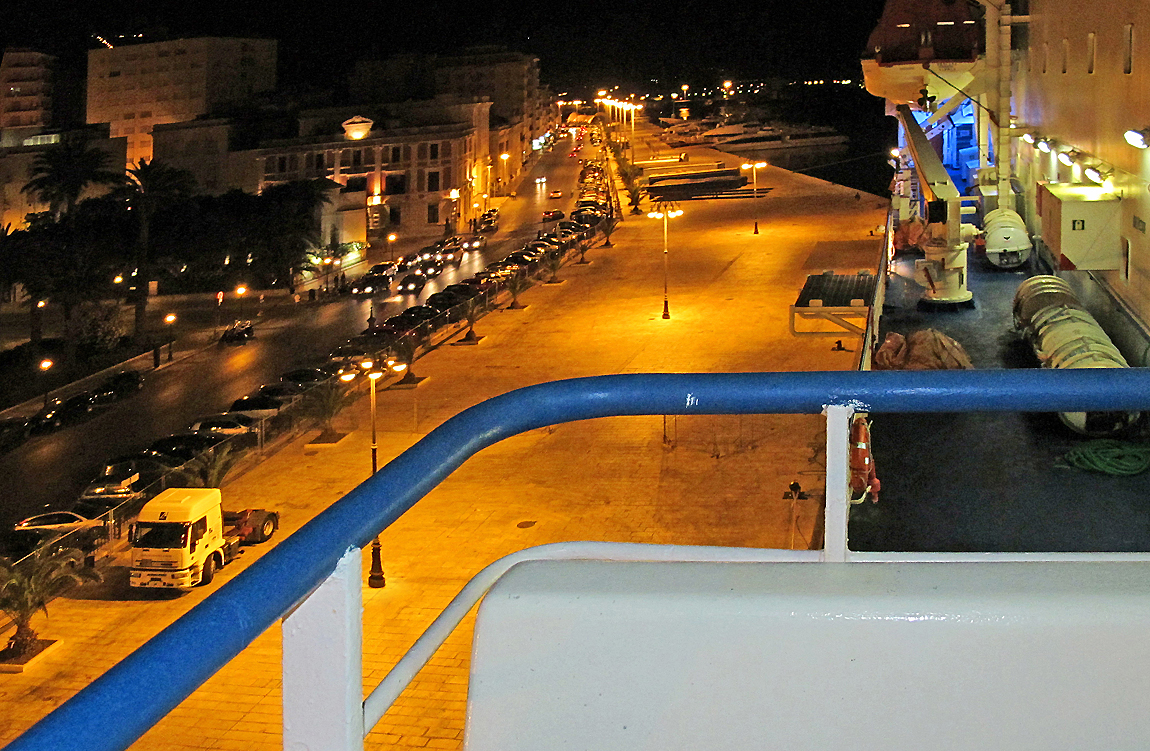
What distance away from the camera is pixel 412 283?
40.2 meters

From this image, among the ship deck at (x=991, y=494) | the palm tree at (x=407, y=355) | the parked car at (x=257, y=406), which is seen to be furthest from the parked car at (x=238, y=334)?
the ship deck at (x=991, y=494)

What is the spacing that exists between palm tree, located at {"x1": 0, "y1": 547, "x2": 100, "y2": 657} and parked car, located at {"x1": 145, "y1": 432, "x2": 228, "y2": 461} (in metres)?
6.05

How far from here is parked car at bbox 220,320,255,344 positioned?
32.2 metres

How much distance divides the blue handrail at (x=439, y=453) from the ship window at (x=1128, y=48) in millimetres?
9739

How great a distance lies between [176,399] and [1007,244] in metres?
18.3

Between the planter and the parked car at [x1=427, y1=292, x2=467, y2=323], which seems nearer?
the planter

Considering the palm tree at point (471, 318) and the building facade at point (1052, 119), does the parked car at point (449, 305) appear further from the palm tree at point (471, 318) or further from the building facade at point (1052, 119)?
the building facade at point (1052, 119)

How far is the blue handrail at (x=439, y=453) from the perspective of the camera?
1.06 m

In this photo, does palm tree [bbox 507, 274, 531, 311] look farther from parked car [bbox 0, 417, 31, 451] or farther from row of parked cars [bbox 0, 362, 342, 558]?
parked car [bbox 0, 417, 31, 451]

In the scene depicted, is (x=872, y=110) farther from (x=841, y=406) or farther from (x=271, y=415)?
(x=841, y=406)

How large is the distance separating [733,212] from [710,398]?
4556cm

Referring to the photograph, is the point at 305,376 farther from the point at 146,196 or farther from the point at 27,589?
the point at 146,196

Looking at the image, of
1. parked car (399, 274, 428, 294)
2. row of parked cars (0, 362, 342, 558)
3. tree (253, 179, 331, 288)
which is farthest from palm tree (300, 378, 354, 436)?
tree (253, 179, 331, 288)

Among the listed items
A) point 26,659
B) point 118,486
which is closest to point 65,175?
point 118,486
